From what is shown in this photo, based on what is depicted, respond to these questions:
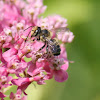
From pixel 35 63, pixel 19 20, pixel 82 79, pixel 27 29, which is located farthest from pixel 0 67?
pixel 82 79

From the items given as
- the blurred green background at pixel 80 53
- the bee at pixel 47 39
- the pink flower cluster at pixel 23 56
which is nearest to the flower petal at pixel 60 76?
the pink flower cluster at pixel 23 56

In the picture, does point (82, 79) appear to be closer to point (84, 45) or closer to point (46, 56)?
point (84, 45)

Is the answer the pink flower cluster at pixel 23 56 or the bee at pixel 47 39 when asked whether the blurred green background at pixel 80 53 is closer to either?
the pink flower cluster at pixel 23 56

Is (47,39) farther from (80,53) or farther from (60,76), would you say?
(80,53)

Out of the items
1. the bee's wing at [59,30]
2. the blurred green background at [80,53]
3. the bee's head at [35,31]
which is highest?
the bee's head at [35,31]

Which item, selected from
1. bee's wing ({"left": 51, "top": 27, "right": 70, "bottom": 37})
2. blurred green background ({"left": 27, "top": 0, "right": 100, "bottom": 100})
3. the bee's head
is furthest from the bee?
blurred green background ({"left": 27, "top": 0, "right": 100, "bottom": 100})

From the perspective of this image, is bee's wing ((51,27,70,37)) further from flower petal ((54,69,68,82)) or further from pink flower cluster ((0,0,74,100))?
flower petal ((54,69,68,82))

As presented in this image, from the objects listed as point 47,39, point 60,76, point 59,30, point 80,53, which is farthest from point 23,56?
point 80,53
